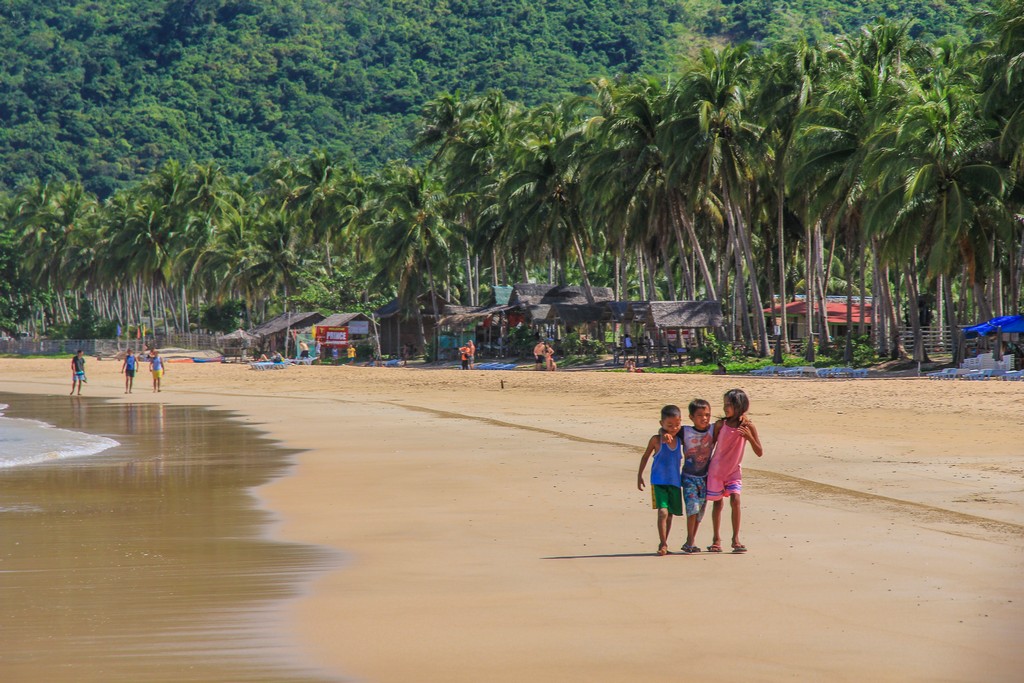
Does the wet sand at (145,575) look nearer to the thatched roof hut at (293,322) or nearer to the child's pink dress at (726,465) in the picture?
the child's pink dress at (726,465)

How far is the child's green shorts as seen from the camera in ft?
27.7

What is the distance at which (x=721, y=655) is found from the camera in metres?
6.06

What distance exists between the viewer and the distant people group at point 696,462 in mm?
8266

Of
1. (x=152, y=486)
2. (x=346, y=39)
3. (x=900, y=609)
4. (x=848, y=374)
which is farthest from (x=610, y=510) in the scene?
(x=346, y=39)

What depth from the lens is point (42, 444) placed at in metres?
19.5

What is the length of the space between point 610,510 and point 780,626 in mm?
4423

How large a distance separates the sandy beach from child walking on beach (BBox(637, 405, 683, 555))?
34 cm

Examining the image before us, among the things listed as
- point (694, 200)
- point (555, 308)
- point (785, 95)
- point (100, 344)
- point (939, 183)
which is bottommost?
point (100, 344)

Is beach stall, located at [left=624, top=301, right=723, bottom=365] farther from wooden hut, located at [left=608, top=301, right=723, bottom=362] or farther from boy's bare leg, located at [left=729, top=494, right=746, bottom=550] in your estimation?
boy's bare leg, located at [left=729, top=494, right=746, bottom=550]

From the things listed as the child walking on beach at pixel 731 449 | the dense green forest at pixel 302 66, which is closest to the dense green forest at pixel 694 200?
the child walking on beach at pixel 731 449

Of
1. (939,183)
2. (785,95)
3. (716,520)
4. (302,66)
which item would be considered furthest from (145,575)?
(302,66)

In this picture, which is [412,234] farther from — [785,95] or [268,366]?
[785,95]

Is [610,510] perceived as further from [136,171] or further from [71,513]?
[136,171]

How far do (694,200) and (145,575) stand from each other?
37.9 m
